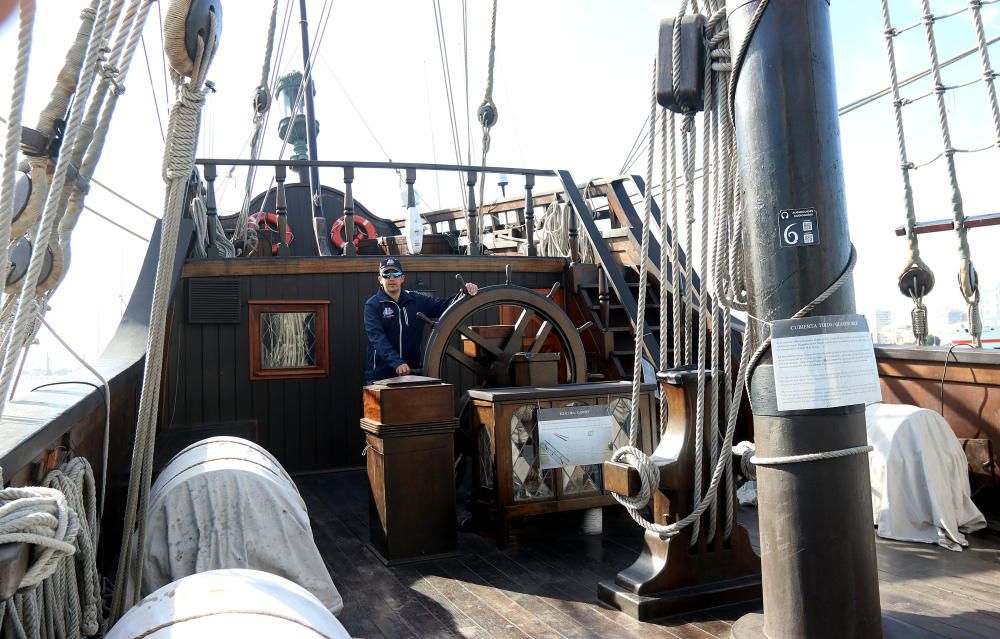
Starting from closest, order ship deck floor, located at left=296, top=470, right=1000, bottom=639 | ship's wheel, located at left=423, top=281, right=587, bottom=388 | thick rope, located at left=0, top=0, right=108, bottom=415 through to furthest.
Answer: thick rope, located at left=0, top=0, right=108, bottom=415, ship deck floor, located at left=296, top=470, right=1000, bottom=639, ship's wheel, located at left=423, top=281, right=587, bottom=388

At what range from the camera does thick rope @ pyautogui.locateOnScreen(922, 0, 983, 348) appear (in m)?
4.04

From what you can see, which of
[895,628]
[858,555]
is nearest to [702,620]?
Answer: [895,628]

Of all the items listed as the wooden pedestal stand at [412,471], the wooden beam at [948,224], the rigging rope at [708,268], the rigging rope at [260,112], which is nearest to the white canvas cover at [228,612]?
the rigging rope at [708,268]

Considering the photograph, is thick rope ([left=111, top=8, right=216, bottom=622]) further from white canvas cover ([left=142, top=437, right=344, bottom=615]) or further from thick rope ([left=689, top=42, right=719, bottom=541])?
thick rope ([left=689, top=42, right=719, bottom=541])

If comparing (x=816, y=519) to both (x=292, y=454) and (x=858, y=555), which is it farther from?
(x=292, y=454)

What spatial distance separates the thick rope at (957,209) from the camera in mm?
4043

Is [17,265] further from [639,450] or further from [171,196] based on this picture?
[639,450]

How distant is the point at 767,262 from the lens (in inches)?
73.5

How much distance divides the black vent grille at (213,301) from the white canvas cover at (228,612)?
12.5 feet

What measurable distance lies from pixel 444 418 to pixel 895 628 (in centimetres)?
184

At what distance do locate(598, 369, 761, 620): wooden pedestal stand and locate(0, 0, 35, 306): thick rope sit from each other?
5.85 ft

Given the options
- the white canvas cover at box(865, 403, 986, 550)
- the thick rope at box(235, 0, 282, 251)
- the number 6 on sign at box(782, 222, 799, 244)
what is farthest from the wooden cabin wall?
the number 6 on sign at box(782, 222, 799, 244)

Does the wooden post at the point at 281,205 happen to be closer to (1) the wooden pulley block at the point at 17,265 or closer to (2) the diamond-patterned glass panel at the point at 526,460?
(2) the diamond-patterned glass panel at the point at 526,460

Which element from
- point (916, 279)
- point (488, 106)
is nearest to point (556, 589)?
point (916, 279)
